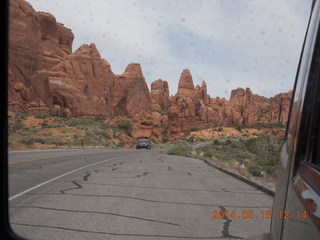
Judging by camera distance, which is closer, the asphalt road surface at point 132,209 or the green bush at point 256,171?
the asphalt road surface at point 132,209

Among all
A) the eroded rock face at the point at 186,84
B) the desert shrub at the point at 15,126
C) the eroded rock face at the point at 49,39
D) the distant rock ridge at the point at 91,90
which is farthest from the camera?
the eroded rock face at the point at 186,84

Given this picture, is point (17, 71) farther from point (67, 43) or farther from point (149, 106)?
point (149, 106)

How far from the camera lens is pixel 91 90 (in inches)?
3543

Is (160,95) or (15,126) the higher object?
(160,95)

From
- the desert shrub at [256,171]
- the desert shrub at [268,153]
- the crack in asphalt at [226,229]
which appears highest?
the crack in asphalt at [226,229]

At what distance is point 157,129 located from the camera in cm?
8838

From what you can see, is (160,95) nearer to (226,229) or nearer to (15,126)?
(15,126)

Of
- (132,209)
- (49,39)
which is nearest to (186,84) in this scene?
(49,39)

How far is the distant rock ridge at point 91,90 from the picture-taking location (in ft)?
185

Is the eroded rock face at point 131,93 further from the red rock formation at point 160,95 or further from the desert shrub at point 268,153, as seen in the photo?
the desert shrub at point 268,153

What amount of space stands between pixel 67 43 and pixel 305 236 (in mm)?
104284

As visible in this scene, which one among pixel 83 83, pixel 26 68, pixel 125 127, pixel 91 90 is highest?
pixel 26 68

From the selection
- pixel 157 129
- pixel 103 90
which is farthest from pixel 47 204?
pixel 103 90

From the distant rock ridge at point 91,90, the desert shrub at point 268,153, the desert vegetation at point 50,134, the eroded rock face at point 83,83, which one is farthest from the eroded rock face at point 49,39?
the desert shrub at point 268,153
